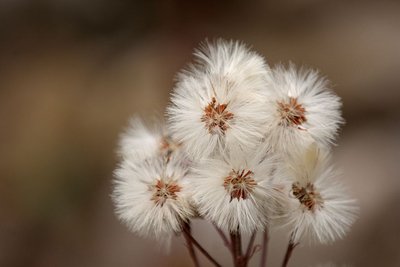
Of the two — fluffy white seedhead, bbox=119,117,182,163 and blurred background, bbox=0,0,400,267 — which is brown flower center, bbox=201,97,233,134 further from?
blurred background, bbox=0,0,400,267

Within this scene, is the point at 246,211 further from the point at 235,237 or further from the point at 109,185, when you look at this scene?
the point at 109,185

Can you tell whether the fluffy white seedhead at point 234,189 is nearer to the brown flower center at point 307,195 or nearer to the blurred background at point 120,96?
the brown flower center at point 307,195

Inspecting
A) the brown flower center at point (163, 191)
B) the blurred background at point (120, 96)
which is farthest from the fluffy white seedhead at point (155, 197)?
the blurred background at point (120, 96)

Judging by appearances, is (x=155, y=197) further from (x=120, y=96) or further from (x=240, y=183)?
(x=120, y=96)

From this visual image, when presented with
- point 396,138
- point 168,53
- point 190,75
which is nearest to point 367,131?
point 396,138

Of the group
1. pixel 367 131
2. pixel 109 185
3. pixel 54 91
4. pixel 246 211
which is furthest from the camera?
pixel 54 91

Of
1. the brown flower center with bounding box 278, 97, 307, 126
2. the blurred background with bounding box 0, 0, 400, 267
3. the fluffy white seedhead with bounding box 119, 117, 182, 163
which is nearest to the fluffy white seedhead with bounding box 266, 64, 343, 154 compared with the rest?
the brown flower center with bounding box 278, 97, 307, 126

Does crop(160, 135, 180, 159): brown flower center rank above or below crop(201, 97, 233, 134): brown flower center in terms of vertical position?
below
